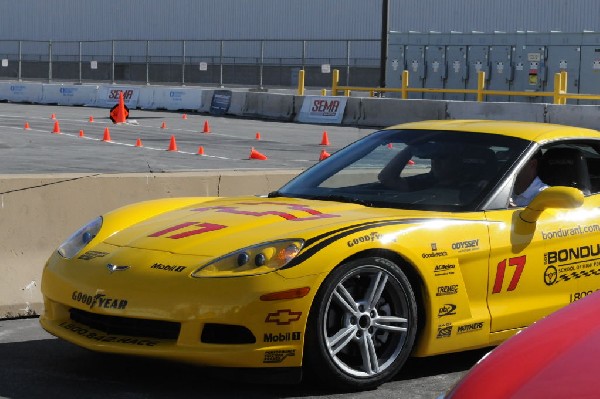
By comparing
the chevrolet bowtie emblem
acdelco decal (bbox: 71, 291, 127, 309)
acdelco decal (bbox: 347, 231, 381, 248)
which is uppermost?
acdelco decal (bbox: 347, 231, 381, 248)

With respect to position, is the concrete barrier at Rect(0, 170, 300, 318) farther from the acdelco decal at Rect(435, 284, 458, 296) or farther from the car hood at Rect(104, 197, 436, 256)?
the acdelco decal at Rect(435, 284, 458, 296)

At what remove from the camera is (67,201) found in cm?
806

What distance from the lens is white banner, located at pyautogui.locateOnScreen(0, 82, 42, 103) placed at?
144 feet

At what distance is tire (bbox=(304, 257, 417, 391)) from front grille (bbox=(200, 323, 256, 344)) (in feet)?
0.91

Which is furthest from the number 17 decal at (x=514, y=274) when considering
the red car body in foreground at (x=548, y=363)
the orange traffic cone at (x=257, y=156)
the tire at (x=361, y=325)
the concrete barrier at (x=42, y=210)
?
the orange traffic cone at (x=257, y=156)

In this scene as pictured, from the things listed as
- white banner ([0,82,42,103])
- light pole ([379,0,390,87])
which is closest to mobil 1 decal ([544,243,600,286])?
light pole ([379,0,390,87])

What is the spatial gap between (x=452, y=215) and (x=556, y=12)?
153 ft

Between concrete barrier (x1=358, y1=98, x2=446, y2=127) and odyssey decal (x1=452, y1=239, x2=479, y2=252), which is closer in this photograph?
odyssey decal (x1=452, y1=239, x2=479, y2=252)

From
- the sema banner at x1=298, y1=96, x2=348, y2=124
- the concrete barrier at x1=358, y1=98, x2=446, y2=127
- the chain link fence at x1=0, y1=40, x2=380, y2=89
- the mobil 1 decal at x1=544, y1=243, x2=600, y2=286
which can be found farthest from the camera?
the chain link fence at x1=0, y1=40, x2=380, y2=89

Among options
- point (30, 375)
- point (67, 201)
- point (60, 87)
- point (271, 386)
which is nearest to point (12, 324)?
point (67, 201)

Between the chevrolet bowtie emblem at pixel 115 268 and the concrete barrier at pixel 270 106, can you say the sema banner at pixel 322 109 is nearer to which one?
the concrete barrier at pixel 270 106

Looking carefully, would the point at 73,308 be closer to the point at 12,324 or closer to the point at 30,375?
the point at 30,375

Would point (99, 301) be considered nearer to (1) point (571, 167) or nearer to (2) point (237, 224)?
(2) point (237, 224)

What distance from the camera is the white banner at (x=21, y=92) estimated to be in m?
43.8
